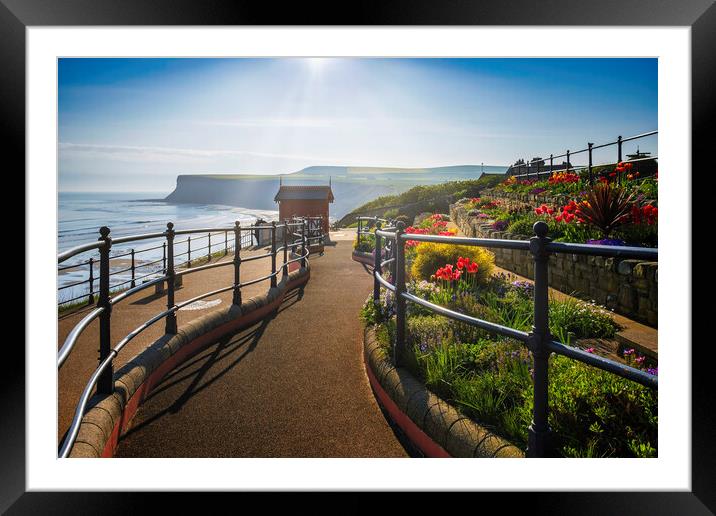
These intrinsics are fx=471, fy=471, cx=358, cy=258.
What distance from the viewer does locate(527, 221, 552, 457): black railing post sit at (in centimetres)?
180

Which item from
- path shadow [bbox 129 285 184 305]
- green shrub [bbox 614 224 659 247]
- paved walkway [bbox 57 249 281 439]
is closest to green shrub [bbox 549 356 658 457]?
paved walkway [bbox 57 249 281 439]

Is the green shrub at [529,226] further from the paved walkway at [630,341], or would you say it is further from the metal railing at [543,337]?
the metal railing at [543,337]

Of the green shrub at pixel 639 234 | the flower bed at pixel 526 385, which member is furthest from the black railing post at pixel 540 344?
the green shrub at pixel 639 234

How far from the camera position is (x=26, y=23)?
2.11 m

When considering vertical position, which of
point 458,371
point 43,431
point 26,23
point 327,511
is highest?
point 26,23

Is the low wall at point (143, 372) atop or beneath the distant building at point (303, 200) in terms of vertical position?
beneath

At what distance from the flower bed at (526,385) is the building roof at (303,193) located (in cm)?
1781

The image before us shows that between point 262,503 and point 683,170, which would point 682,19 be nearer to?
point 683,170

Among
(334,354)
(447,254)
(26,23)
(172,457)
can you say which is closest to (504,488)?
(172,457)

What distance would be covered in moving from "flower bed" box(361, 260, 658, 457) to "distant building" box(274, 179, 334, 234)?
17.6m

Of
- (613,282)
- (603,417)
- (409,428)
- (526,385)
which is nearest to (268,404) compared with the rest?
(409,428)

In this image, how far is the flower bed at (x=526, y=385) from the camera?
6.95 feet

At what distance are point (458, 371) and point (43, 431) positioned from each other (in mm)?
2187

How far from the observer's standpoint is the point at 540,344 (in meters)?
1.89
